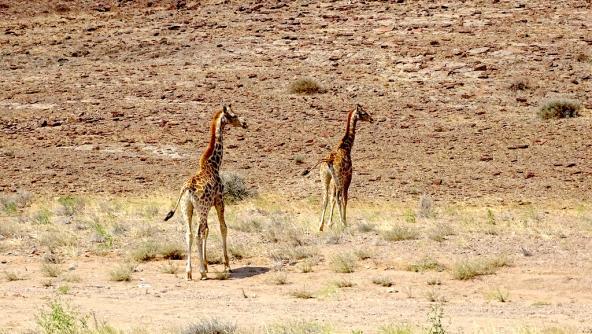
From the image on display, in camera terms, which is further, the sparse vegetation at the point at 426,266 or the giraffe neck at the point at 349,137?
the giraffe neck at the point at 349,137

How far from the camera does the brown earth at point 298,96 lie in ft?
88.9

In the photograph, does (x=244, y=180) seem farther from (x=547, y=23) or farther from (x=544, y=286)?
(x=547, y=23)

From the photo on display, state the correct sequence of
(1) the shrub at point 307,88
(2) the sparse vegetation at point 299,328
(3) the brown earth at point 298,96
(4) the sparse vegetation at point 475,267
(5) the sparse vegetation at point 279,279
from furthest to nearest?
(1) the shrub at point 307,88 < (3) the brown earth at point 298,96 < (5) the sparse vegetation at point 279,279 < (4) the sparse vegetation at point 475,267 < (2) the sparse vegetation at point 299,328

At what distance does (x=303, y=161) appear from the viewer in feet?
91.5

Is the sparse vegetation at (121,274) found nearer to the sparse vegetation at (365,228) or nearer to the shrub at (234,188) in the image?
the sparse vegetation at (365,228)

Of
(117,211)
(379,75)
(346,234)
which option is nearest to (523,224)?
(346,234)

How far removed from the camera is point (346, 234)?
18.7m

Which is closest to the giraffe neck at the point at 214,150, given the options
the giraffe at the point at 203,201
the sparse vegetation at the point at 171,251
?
the giraffe at the point at 203,201

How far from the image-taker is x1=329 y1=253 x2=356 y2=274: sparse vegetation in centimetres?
1564

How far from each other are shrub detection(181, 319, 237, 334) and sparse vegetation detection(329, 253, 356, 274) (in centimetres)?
490

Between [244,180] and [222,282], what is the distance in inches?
431

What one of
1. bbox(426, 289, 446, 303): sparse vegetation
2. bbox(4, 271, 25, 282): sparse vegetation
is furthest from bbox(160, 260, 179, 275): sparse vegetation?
bbox(426, 289, 446, 303): sparse vegetation

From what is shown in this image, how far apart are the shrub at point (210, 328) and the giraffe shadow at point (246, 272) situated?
4.77 meters

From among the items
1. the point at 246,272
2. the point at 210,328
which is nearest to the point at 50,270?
the point at 246,272
